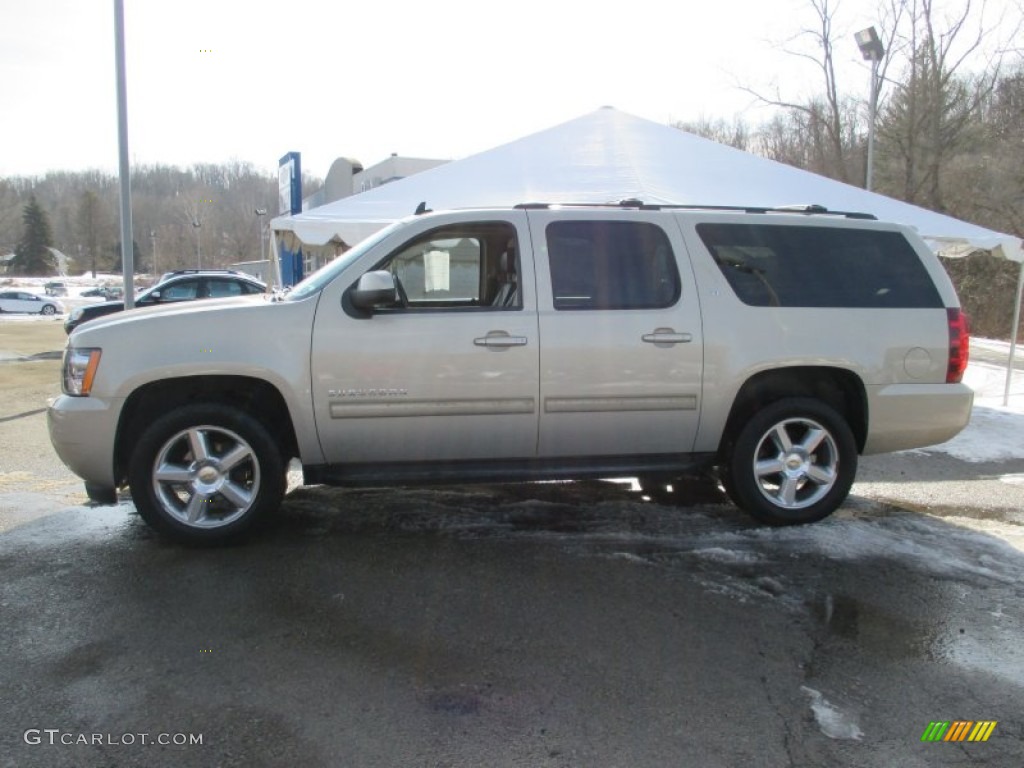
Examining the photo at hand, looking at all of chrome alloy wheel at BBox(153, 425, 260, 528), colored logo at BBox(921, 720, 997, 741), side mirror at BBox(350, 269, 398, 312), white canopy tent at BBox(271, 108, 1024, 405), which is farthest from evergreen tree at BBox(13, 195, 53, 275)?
colored logo at BBox(921, 720, 997, 741)

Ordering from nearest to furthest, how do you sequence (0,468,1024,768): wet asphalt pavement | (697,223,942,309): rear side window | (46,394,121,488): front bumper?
1. (0,468,1024,768): wet asphalt pavement
2. (46,394,121,488): front bumper
3. (697,223,942,309): rear side window

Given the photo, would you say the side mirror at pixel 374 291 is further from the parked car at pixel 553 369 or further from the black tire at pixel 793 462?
the black tire at pixel 793 462

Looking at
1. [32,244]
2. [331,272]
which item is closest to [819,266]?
[331,272]

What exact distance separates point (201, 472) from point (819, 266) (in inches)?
160

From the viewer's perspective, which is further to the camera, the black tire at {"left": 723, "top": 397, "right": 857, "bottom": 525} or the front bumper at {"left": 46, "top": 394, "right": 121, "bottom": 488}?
the black tire at {"left": 723, "top": 397, "right": 857, "bottom": 525}

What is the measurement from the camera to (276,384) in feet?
14.2


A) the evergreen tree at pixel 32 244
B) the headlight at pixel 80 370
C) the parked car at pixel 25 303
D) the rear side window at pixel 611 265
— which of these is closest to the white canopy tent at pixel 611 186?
the rear side window at pixel 611 265

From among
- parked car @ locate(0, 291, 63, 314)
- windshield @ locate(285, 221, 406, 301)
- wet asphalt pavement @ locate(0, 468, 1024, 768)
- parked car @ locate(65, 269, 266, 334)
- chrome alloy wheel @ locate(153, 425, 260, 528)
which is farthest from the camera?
parked car @ locate(0, 291, 63, 314)

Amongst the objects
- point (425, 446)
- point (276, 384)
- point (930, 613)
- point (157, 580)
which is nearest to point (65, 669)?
point (157, 580)

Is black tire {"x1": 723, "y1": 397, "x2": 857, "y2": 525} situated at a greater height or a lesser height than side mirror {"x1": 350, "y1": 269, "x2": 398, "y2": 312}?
lesser

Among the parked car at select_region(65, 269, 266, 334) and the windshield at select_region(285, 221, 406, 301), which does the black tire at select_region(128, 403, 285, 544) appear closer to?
the windshield at select_region(285, 221, 406, 301)

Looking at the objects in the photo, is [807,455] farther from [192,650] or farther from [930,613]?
[192,650]

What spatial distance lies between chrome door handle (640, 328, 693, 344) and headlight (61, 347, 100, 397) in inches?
124

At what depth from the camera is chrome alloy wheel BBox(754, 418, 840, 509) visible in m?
4.92
